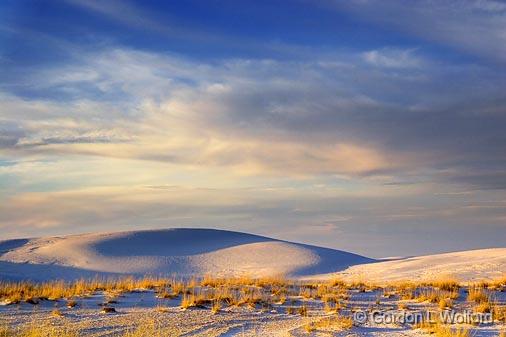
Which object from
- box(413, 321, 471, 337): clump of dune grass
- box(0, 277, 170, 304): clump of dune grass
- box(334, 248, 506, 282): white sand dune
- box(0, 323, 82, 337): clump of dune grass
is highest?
box(334, 248, 506, 282): white sand dune

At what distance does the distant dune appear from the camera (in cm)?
4072

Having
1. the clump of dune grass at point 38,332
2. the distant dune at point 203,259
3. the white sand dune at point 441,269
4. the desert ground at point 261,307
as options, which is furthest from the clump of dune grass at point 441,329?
the distant dune at point 203,259

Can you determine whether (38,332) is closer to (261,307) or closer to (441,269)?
(261,307)

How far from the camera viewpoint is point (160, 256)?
55531 millimetres

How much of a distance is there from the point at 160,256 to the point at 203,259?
451 centimetres

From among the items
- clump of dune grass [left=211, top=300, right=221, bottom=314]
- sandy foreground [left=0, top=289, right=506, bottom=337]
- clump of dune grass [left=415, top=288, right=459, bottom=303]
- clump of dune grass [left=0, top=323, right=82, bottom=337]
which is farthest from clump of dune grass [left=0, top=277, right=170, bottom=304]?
clump of dune grass [left=415, top=288, right=459, bottom=303]

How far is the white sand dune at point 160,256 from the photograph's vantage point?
45750mm

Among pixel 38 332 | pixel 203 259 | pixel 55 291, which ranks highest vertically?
pixel 203 259

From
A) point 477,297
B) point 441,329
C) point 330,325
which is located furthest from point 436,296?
point 441,329

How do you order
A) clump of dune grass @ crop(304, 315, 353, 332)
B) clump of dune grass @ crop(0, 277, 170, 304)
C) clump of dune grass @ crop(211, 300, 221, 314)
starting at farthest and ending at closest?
clump of dune grass @ crop(0, 277, 170, 304) → clump of dune grass @ crop(211, 300, 221, 314) → clump of dune grass @ crop(304, 315, 353, 332)

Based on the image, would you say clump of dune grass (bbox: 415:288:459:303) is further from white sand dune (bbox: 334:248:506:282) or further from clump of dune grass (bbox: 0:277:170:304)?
clump of dune grass (bbox: 0:277:170:304)

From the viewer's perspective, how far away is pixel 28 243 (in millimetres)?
60375

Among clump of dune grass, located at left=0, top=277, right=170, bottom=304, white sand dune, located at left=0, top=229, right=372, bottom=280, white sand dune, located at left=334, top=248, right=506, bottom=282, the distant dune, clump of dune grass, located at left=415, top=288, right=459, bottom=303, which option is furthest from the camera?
white sand dune, located at left=0, top=229, right=372, bottom=280

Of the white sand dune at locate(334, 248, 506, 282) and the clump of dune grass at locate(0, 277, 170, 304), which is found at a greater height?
the white sand dune at locate(334, 248, 506, 282)
